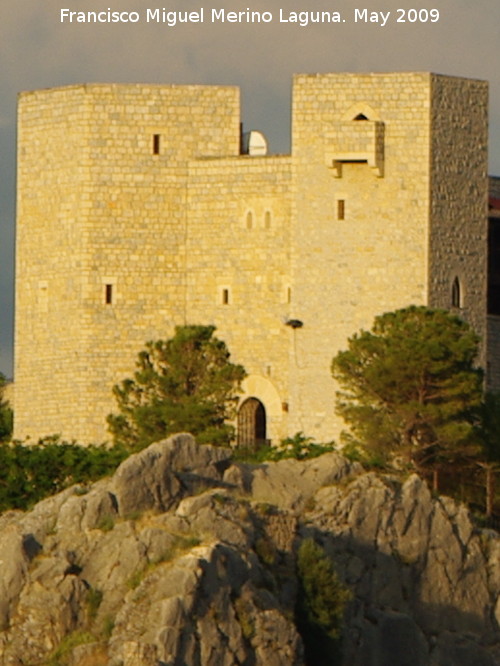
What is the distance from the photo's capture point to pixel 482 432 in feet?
239

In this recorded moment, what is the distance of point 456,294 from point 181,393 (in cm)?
652

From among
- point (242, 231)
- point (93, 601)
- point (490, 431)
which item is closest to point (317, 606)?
point (93, 601)

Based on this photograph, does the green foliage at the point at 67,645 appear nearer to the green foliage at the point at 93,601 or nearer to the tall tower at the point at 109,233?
the green foliage at the point at 93,601

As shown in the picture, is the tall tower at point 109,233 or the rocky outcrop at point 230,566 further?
the tall tower at point 109,233

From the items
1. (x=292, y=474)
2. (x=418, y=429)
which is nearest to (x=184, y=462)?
(x=292, y=474)

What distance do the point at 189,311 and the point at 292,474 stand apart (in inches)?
353

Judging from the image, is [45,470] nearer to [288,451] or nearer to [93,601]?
[288,451]

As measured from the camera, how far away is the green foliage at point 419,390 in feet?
234

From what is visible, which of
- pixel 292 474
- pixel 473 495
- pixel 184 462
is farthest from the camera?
pixel 473 495

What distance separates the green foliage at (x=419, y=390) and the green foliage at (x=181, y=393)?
7.81ft

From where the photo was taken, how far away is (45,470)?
70188 mm

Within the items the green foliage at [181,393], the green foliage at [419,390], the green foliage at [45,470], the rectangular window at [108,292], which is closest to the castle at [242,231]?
the rectangular window at [108,292]

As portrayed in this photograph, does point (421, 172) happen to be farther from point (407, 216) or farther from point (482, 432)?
point (482, 432)

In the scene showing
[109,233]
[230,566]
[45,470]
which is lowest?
[230,566]
